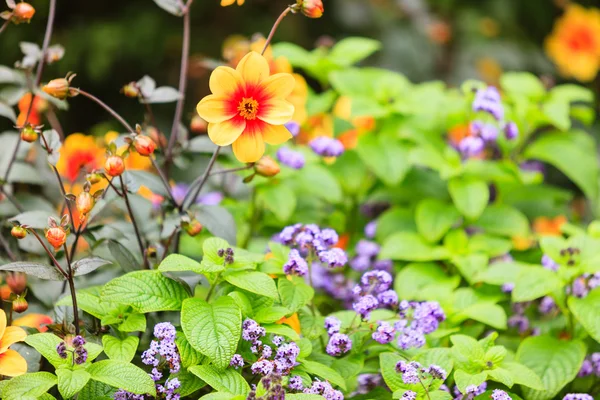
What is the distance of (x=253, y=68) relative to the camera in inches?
37.6

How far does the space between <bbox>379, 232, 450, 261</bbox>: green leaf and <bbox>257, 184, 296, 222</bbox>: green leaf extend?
7.9 inches

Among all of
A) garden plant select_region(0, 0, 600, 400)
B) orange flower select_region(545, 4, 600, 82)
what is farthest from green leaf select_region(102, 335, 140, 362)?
orange flower select_region(545, 4, 600, 82)

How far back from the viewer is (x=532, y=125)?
164 centimetres

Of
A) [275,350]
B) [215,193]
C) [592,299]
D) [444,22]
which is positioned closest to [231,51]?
[215,193]

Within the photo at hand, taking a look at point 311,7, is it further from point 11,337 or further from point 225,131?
point 11,337

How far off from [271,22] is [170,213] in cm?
204

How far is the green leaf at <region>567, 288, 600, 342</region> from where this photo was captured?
1076mm

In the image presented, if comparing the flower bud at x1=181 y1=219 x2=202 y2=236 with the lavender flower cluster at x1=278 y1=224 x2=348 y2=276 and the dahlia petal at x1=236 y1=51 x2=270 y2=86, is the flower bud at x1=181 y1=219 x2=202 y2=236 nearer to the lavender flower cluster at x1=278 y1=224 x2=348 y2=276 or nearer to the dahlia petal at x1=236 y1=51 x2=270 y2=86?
the lavender flower cluster at x1=278 y1=224 x2=348 y2=276

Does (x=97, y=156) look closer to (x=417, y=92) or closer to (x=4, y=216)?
(x=4, y=216)

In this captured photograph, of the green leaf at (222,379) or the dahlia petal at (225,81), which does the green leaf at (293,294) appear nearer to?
the green leaf at (222,379)

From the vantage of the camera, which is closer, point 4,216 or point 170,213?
point 170,213

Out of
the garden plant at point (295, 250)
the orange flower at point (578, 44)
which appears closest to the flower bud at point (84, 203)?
the garden plant at point (295, 250)

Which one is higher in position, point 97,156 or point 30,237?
point 30,237

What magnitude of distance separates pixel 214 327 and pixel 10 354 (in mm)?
266
